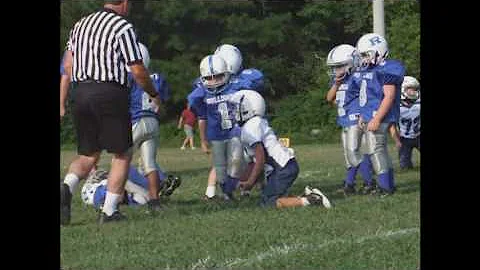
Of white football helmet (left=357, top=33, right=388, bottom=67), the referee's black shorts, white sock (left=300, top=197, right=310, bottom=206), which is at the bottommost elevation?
white sock (left=300, top=197, right=310, bottom=206)

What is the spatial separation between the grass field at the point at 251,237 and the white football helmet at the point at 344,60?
1.55 metres

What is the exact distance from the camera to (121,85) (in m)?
7.50

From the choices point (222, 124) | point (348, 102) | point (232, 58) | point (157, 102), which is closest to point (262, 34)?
point (348, 102)

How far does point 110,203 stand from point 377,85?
3.25 meters

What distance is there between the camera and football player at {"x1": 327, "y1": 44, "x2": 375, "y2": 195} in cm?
988

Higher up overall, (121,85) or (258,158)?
(121,85)

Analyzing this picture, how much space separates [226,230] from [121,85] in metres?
1.39

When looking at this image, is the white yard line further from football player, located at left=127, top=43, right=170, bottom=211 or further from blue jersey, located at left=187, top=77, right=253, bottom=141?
blue jersey, located at left=187, top=77, right=253, bottom=141

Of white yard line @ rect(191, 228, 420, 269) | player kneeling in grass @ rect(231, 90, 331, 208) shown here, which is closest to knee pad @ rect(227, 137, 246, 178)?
player kneeling in grass @ rect(231, 90, 331, 208)

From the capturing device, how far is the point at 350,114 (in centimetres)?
996

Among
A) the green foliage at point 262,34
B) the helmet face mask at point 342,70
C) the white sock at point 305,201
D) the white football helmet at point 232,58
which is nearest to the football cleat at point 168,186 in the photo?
the white football helmet at point 232,58
